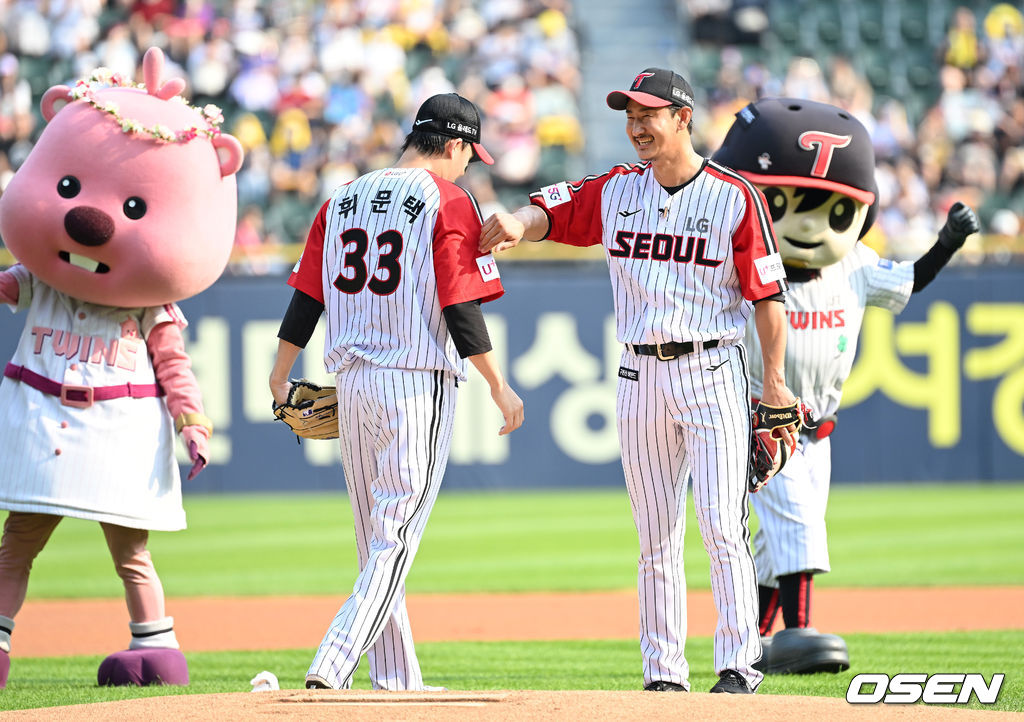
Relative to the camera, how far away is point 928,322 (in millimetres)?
13156

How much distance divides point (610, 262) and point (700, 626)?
10.7ft

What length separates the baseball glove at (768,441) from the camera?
4.75 metres

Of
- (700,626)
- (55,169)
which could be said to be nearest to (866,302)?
(700,626)

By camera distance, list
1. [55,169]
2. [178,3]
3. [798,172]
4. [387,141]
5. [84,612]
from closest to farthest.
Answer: [55,169] → [798,172] → [84,612] → [387,141] → [178,3]

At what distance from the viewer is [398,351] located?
457 cm

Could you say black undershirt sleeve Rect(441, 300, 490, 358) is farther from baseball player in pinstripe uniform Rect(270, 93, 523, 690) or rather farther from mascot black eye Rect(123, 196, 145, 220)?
mascot black eye Rect(123, 196, 145, 220)

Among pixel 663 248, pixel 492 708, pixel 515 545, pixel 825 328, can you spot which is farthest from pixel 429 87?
pixel 492 708

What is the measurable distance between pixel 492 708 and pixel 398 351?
1.21 metres

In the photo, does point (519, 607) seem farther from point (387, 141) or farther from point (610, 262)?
point (387, 141)

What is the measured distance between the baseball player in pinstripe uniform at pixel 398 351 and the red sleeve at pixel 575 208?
0.37 meters

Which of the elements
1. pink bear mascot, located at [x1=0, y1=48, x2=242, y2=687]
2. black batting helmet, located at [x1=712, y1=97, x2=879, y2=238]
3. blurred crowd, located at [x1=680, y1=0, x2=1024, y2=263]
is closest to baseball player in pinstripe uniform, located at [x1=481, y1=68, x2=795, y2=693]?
black batting helmet, located at [x1=712, y1=97, x2=879, y2=238]

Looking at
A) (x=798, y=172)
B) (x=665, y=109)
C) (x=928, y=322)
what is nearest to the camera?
(x=665, y=109)

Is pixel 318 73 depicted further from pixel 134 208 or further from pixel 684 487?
pixel 684 487

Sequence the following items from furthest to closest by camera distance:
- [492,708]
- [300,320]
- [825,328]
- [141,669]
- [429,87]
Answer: [429,87] → [825,328] → [141,669] → [300,320] → [492,708]
